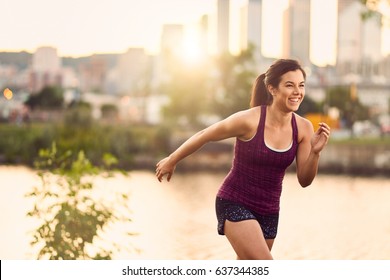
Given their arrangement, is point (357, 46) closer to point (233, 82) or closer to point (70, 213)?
point (233, 82)

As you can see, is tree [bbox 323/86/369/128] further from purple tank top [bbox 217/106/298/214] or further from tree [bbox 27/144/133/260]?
purple tank top [bbox 217/106/298/214]

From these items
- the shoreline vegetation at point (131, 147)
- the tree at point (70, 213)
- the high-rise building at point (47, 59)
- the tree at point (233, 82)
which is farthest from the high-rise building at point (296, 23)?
the tree at point (70, 213)

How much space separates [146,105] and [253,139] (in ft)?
324

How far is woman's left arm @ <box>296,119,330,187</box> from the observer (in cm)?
352

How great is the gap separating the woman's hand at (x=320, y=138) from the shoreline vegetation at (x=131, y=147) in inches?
1389

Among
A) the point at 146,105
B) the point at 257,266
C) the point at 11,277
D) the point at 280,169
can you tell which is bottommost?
the point at 146,105

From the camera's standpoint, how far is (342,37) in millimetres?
133625

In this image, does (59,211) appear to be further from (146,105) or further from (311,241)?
(146,105)

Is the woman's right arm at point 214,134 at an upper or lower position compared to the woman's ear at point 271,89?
lower

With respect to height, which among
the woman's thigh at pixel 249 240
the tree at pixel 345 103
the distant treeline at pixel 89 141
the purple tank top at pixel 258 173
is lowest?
the tree at pixel 345 103

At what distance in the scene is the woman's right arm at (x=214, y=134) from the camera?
3434 millimetres

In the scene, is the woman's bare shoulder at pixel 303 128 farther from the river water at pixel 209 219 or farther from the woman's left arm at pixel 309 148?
the river water at pixel 209 219

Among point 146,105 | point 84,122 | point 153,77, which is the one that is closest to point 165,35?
point 84,122

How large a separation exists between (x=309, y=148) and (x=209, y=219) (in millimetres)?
23304
